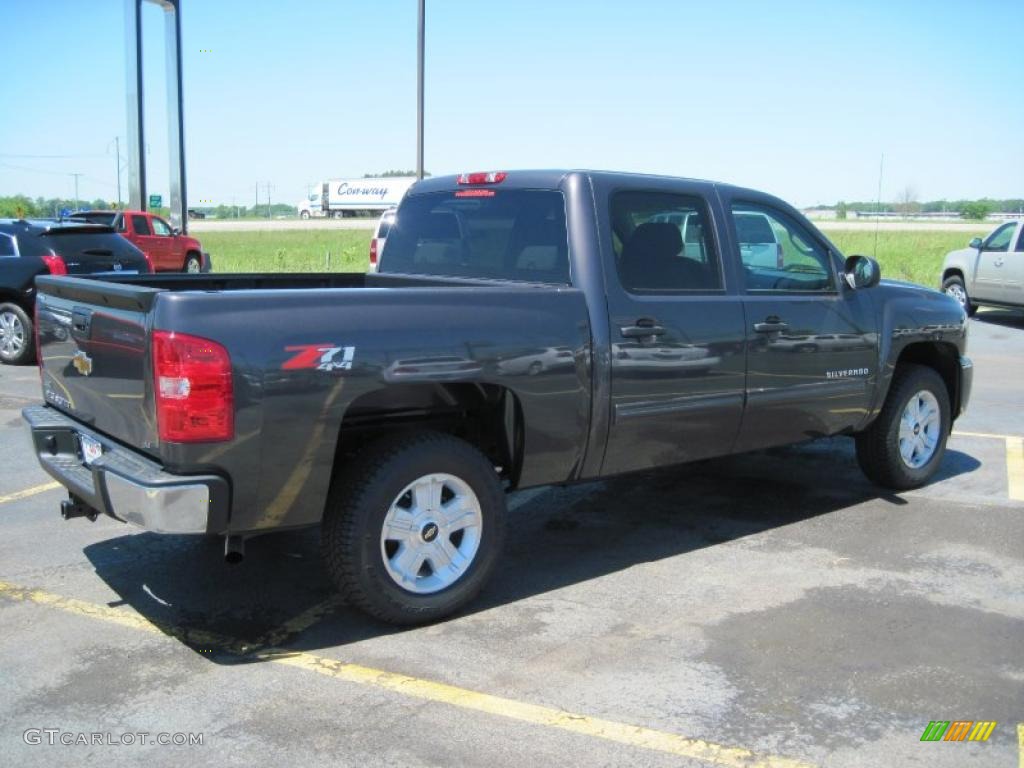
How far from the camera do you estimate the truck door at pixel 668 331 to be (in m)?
4.71

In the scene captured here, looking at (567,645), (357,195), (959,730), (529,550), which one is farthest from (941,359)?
(357,195)

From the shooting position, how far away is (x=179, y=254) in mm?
25500

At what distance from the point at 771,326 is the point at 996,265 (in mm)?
13936

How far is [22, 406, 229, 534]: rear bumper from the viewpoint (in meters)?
3.60

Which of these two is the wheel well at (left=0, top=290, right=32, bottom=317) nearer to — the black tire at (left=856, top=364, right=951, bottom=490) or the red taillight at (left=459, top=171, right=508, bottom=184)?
the red taillight at (left=459, top=171, right=508, bottom=184)

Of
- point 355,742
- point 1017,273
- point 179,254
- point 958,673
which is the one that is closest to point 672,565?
point 958,673

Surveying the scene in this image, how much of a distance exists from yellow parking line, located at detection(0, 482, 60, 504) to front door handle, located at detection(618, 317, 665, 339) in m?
3.85

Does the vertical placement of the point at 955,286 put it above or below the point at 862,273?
below

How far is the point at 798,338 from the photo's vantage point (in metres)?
5.48

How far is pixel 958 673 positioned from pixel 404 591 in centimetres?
217

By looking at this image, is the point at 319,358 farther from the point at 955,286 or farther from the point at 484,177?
the point at 955,286

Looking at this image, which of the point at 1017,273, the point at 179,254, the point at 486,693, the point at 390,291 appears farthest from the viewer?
the point at 179,254

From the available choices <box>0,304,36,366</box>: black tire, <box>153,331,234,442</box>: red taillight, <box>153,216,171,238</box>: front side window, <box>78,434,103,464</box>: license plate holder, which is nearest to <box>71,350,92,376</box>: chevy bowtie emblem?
<box>78,434,103,464</box>: license plate holder

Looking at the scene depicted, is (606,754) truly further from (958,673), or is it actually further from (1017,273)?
(1017,273)
